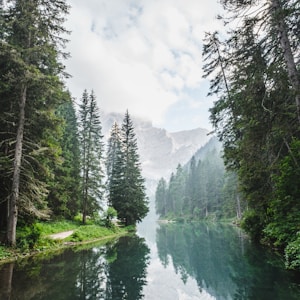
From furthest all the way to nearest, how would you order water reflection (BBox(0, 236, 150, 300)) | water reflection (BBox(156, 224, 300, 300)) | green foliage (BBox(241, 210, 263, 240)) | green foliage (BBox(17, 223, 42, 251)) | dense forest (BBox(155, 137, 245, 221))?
dense forest (BBox(155, 137, 245, 221)), green foliage (BBox(241, 210, 263, 240)), green foliage (BBox(17, 223, 42, 251)), water reflection (BBox(156, 224, 300, 300)), water reflection (BBox(0, 236, 150, 300))

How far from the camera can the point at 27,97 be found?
49.7 ft

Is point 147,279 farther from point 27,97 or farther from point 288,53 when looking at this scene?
point 27,97

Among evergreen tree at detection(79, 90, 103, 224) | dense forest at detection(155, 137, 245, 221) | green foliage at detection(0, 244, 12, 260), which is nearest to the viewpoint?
green foliage at detection(0, 244, 12, 260)

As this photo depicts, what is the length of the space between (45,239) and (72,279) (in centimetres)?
816

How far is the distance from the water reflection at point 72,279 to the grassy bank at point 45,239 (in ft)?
3.80

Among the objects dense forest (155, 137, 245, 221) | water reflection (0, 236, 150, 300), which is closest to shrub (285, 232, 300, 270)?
water reflection (0, 236, 150, 300)

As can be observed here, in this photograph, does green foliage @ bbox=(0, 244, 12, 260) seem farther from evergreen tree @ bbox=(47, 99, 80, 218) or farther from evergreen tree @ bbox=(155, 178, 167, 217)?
evergreen tree @ bbox=(155, 178, 167, 217)

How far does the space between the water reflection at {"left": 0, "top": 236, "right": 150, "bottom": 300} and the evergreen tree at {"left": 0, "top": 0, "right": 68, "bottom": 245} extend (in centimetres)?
335

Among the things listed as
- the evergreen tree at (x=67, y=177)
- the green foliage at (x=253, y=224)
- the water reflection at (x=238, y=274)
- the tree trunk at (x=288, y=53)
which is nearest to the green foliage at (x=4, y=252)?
the evergreen tree at (x=67, y=177)

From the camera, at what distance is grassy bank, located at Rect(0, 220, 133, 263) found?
1286 cm

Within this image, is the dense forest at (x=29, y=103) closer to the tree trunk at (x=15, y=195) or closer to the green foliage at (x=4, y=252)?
the tree trunk at (x=15, y=195)

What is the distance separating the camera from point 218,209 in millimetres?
73812

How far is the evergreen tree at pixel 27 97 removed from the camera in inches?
532

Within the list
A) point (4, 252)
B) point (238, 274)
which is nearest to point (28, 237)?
point (4, 252)
